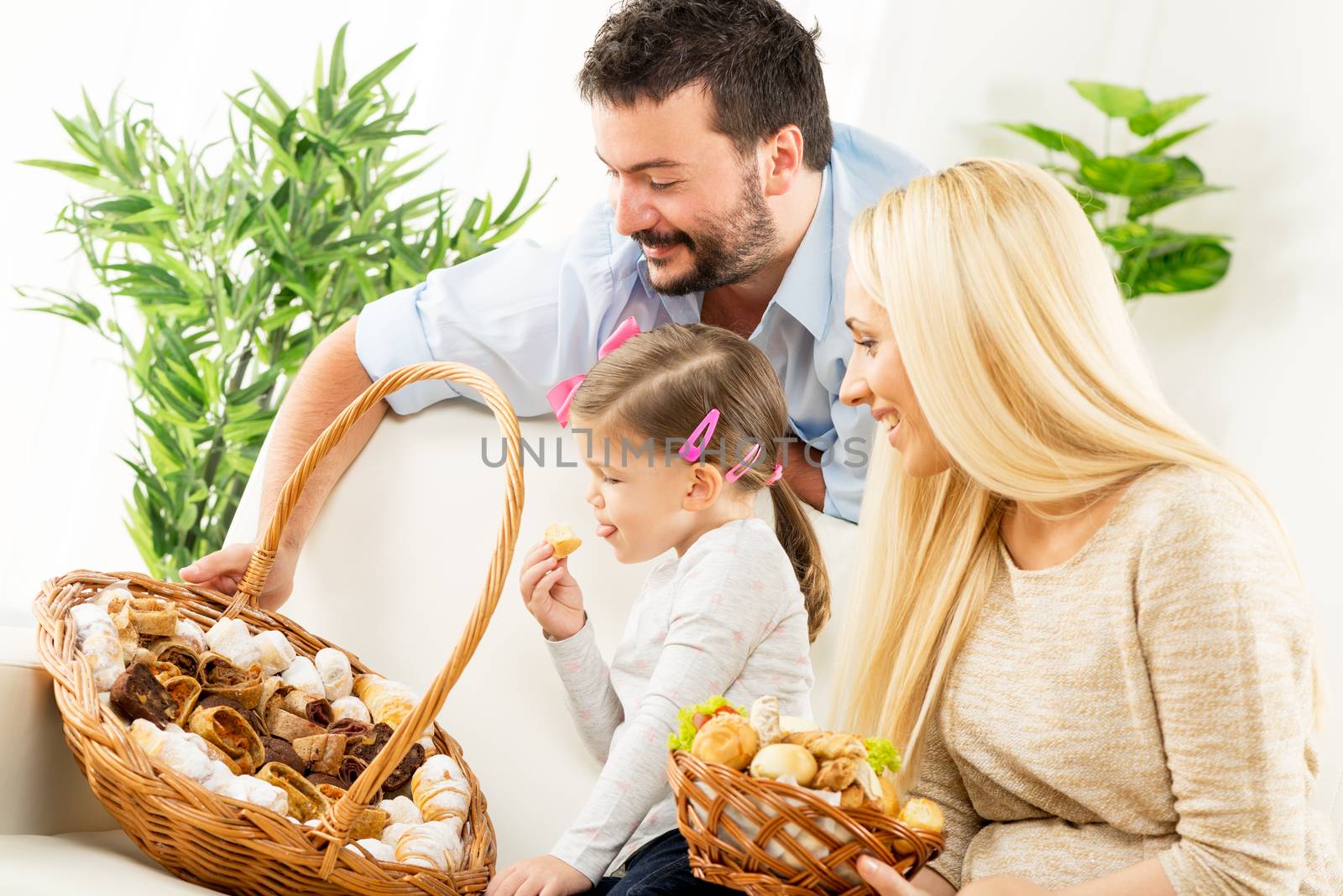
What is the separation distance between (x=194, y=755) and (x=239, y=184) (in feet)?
4.95

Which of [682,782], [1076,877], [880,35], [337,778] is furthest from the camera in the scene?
[880,35]

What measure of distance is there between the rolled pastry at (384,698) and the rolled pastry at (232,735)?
0.19 metres

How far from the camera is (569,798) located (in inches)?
60.6

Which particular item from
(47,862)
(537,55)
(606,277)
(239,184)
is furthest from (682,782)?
(537,55)

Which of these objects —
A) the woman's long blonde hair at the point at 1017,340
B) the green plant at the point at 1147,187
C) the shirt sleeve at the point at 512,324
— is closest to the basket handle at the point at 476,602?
the shirt sleeve at the point at 512,324

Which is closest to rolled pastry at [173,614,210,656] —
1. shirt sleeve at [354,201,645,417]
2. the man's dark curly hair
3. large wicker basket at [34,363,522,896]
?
large wicker basket at [34,363,522,896]

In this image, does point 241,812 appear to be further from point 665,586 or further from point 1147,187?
point 1147,187

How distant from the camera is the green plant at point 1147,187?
289 cm

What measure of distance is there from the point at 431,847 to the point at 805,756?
47 cm

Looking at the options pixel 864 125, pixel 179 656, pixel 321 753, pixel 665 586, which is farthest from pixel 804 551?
pixel 864 125

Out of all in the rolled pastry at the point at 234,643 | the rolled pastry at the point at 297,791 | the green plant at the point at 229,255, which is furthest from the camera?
the green plant at the point at 229,255

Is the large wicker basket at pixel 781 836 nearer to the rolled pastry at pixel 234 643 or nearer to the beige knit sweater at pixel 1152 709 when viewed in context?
the beige knit sweater at pixel 1152 709

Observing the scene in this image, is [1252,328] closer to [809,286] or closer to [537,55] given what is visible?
[809,286]

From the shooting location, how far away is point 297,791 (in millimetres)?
1194
